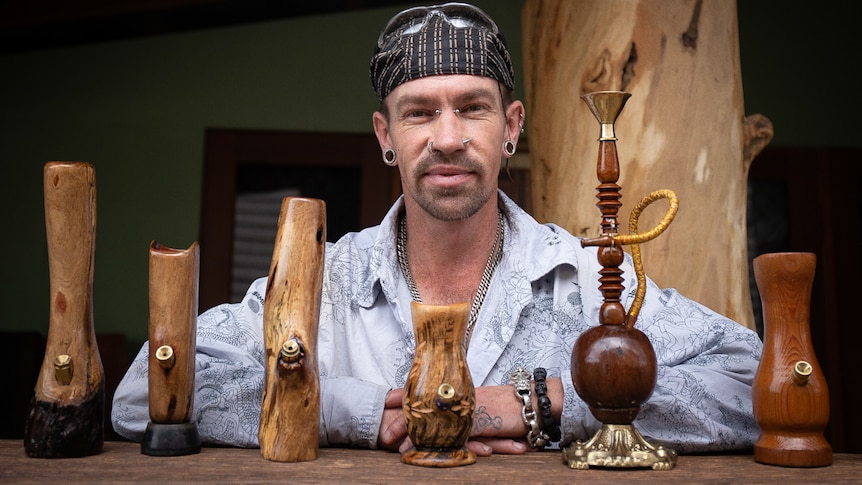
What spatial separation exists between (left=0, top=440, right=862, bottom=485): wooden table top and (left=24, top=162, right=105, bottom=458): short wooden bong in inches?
1.7

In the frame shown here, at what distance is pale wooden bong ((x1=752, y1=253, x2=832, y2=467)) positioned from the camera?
1.51m

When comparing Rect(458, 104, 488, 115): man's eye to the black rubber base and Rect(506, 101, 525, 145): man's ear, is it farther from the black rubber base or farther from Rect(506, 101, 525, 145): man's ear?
the black rubber base

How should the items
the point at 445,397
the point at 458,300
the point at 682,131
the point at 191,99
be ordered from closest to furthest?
the point at 445,397, the point at 458,300, the point at 682,131, the point at 191,99

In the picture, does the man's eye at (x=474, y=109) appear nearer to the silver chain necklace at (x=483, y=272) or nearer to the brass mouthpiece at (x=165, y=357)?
the silver chain necklace at (x=483, y=272)

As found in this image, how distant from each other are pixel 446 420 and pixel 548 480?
19 centimetres

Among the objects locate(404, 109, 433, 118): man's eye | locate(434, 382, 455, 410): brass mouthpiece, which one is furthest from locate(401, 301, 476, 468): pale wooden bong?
locate(404, 109, 433, 118): man's eye

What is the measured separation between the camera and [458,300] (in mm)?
2213

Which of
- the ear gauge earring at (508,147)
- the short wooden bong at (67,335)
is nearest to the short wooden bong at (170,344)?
the short wooden bong at (67,335)

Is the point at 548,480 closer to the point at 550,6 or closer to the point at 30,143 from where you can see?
the point at 550,6

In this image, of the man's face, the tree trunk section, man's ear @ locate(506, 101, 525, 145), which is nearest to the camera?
the man's face

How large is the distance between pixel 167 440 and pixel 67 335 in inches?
9.8

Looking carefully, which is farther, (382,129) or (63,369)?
(382,129)

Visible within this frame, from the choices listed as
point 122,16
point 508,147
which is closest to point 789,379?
point 508,147

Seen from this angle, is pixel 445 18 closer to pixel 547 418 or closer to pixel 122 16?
pixel 547 418
